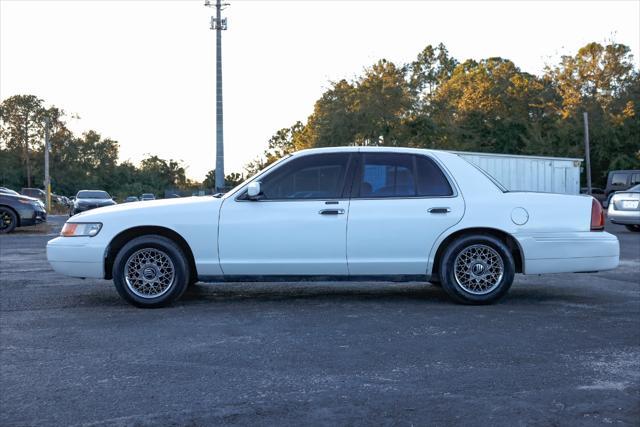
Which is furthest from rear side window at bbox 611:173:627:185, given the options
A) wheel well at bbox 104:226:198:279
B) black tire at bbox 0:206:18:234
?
wheel well at bbox 104:226:198:279

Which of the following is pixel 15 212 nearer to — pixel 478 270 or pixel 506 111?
pixel 478 270

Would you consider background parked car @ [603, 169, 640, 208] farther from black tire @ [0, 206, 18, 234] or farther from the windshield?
the windshield

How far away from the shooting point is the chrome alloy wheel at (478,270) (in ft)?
23.5

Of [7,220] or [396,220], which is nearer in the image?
[396,220]

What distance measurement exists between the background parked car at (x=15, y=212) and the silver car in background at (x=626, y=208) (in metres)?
15.7

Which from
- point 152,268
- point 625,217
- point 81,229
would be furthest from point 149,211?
point 625,217

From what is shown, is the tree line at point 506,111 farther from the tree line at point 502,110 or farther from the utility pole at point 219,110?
the utility pole at point 219,110

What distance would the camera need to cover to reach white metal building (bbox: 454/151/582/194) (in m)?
26.4

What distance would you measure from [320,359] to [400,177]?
2.89 m

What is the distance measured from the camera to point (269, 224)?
7062 millimetres

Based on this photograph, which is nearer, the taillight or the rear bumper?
the rear bumper

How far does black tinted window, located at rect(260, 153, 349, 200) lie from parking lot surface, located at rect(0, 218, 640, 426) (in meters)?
1.14

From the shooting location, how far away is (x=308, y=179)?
7277 mm

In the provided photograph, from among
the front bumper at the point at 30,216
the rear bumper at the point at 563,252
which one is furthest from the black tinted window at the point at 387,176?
the front bumper at the point at 30,216
